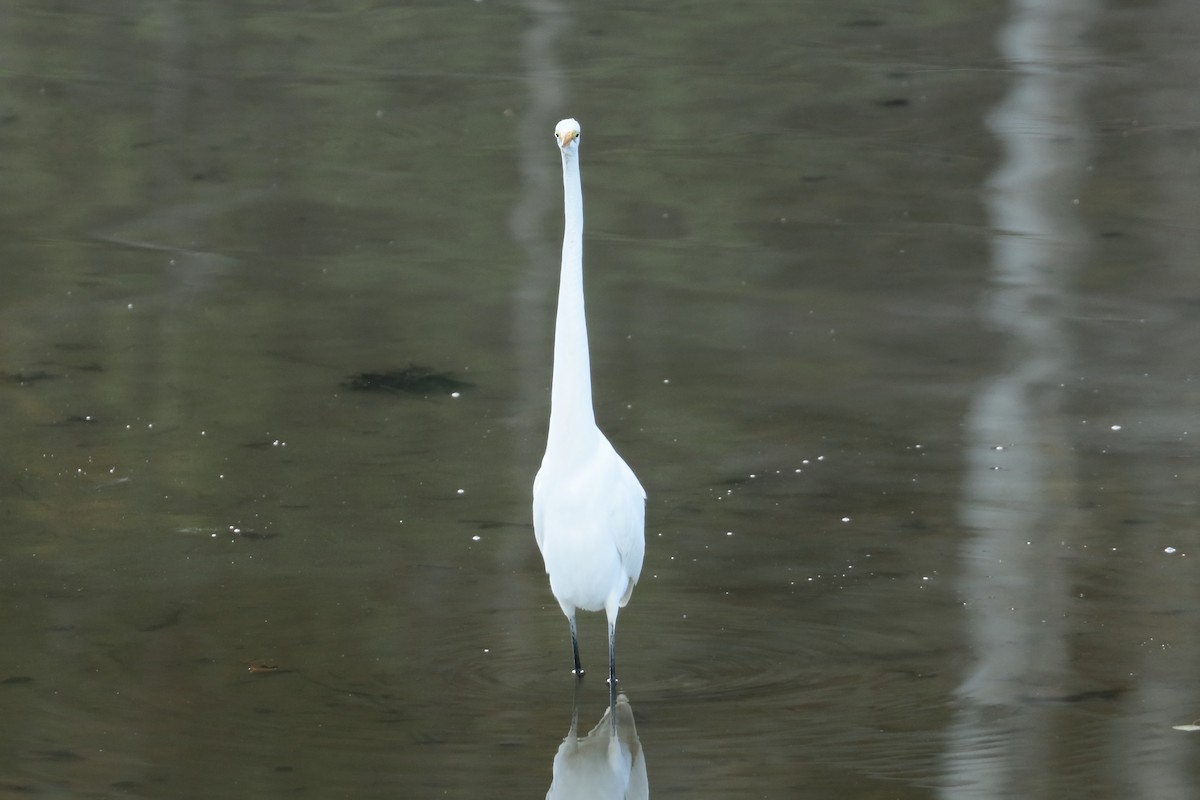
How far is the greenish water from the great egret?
0.98 ft

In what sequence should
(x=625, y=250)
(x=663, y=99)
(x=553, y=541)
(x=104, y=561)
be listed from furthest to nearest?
(x=663, y=99) < (x=625, y=250) < (x=104, y=561) < (x=553, y=541)

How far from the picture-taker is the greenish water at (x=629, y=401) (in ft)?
15.1

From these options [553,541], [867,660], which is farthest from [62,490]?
[867,660]

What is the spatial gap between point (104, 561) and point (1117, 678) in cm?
312

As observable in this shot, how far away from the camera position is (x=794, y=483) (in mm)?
6277

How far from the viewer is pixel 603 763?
4430 mm

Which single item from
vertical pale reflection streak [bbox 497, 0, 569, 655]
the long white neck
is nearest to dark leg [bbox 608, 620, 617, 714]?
vertical pale reflection streak [bbox 497, 0, 569, 655]

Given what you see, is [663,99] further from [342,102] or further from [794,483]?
[794,483]

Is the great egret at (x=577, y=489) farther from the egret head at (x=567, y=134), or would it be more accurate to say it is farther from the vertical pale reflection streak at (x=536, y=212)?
the vertical pale reflection streak at (x=536, y=212)

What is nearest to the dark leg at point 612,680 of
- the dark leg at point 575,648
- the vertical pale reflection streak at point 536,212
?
the dark leg at point 575,648

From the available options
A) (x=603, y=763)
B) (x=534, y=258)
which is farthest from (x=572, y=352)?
(x=534, y=258)

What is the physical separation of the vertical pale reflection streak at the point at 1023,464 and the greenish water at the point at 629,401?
21 millimetres

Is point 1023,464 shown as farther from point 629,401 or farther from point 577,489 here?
point 577,489

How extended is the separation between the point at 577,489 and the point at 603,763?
736 mm
